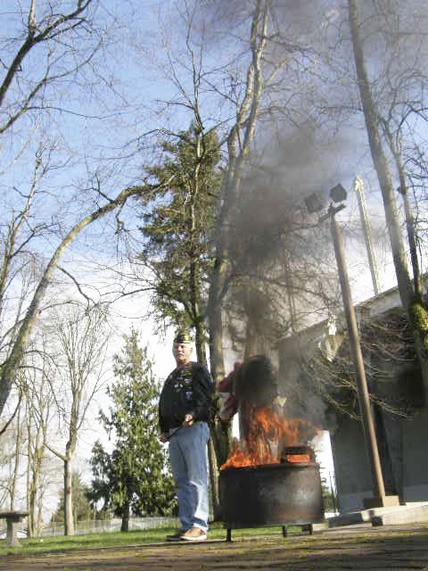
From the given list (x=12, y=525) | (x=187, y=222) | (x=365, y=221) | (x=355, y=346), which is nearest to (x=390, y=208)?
(x=365, y=221)

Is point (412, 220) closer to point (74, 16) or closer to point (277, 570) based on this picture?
point (74, 16)

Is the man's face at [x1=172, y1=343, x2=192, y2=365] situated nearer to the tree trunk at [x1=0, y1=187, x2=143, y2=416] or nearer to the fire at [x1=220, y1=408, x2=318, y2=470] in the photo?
the fire at [x1=220, y1=408, x2=318, y2=470]

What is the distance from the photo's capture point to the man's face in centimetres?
573

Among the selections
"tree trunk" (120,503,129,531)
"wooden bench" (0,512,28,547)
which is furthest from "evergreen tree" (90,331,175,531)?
"wooden bench" (0,512,28,547)

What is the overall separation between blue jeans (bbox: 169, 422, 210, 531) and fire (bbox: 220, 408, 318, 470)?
0.42 metres

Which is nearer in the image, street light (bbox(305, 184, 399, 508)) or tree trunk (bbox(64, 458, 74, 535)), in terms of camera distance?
street light (bbox(305, 184, 399, 508))

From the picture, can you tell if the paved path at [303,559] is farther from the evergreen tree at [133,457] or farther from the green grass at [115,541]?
the evergreen tree at [133,457]

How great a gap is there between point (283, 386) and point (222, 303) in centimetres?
230

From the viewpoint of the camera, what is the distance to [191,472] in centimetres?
531

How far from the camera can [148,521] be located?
31.8 metres

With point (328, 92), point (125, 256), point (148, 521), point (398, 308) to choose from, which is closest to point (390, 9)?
point (328, 92)

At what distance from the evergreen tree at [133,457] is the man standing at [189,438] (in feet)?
86.4

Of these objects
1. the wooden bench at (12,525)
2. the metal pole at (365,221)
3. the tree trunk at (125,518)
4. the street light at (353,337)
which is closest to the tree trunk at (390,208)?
the metal pole at (365,221)

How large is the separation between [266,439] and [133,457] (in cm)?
2846
